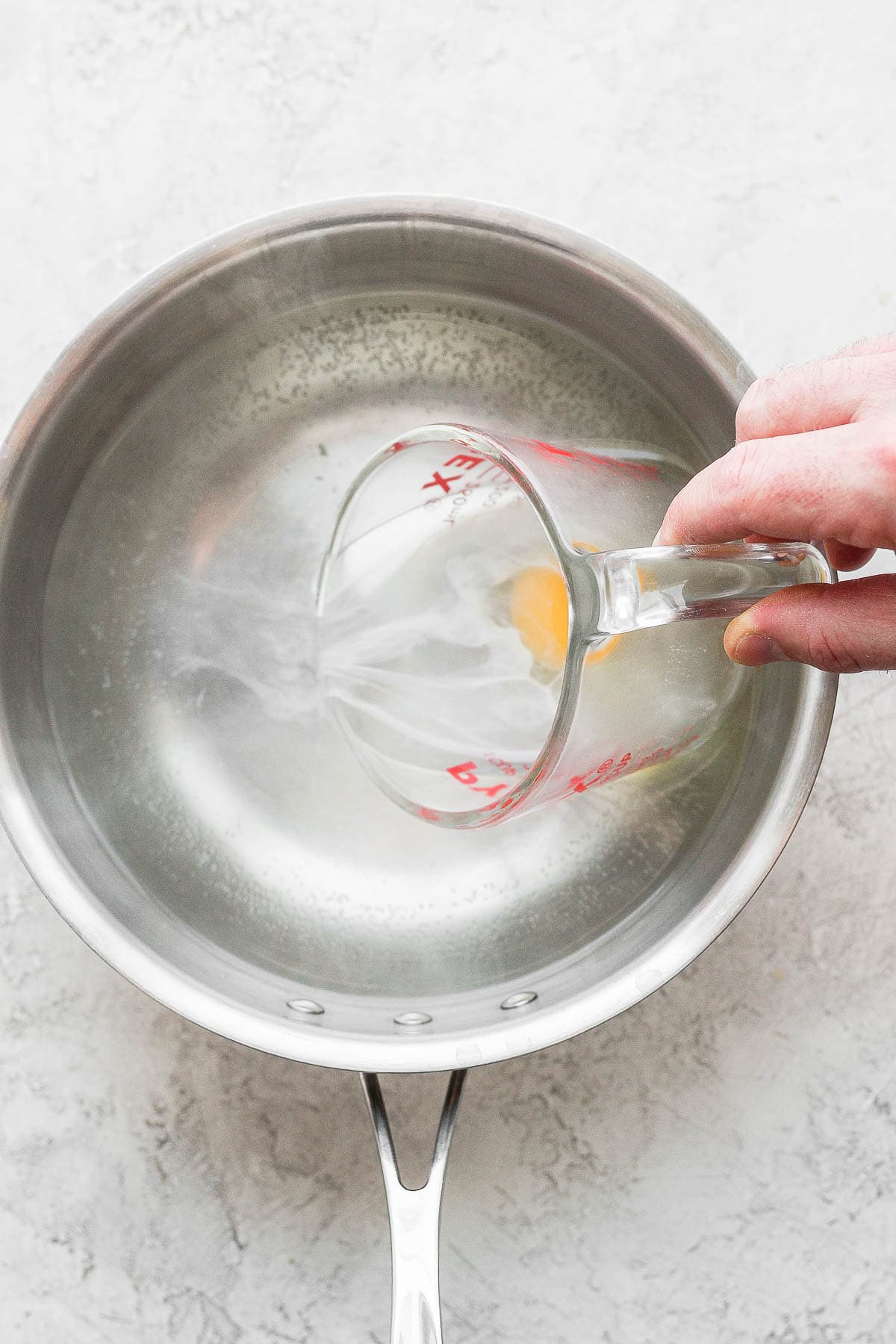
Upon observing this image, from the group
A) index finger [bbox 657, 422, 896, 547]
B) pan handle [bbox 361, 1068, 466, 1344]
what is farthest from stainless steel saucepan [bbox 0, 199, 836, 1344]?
index finger [bbox 657, 422, 896, 547]

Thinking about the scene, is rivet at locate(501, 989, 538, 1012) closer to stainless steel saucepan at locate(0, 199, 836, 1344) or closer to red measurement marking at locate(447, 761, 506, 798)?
stainless steel saucepan at locate(0, 199, 836, 1344)

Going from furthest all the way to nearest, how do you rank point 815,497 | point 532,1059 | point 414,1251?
point 532,1059, point 414,1251, point 815,497

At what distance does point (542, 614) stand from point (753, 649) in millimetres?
177

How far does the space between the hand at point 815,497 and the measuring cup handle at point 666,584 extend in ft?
0.04

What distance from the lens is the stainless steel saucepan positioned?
1.67 ft

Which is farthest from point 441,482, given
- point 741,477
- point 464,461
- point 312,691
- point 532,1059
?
point 532,1059

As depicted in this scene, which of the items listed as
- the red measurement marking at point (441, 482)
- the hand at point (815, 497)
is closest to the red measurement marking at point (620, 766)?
the hand at point (815, 497)

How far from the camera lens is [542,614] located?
60 cm

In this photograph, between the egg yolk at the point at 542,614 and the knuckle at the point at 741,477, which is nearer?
the knuckle at the point at 741,477

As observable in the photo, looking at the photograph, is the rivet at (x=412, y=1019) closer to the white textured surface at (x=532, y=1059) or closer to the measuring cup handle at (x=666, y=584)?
the white textured surface at (x=532, y=1059)

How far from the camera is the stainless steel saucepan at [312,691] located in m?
0.51

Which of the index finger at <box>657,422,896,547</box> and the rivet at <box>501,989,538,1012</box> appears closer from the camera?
the index finger at <box>657,422,896,547</box>

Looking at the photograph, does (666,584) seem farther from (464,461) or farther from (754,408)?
(464,461)

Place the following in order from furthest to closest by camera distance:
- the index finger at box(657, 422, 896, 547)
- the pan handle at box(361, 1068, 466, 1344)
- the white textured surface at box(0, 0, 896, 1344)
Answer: the white textured surface at box(0, 0, 896, 1344) < the pan handle at box(361, 1068, 466, 1344) < the index finger at box(657, 422, 896, 547)
